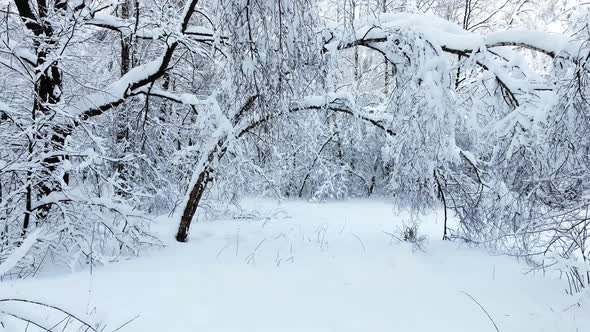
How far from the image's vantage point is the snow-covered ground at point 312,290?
11.3 feet

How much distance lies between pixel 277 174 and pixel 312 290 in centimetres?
347

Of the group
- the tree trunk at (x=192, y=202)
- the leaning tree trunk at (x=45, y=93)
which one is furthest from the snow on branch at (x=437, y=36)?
the leaning tree trunk at (x=45, y=93)

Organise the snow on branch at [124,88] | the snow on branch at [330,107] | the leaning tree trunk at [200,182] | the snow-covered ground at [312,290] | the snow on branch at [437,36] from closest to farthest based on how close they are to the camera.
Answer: the snow-covered ground at [312,290] → the snow on branch at [437,36] → the snow on branch at [124,88] → the snow on branch at [330,107] → the leaning tree trunk at [200,182]

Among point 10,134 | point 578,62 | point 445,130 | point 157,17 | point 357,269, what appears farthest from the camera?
point 157,17

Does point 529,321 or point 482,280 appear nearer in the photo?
point 529,321

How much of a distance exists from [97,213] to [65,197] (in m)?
0.42

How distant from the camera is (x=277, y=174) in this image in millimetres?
7504

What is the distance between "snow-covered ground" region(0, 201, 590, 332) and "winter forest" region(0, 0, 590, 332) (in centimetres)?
3

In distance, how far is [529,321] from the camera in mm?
3559

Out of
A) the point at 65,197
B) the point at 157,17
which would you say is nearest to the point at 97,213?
the point at 65,197

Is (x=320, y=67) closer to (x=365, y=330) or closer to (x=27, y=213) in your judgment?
(x=365, y=330)

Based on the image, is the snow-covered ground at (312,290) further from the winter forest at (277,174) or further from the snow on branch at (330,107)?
the snow on branch at (330,107)

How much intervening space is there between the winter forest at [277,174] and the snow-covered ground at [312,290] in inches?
1.2

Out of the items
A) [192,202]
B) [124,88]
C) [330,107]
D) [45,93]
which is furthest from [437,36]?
[45,93]
